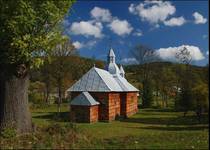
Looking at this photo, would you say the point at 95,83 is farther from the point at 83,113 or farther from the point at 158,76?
the point at 158,76

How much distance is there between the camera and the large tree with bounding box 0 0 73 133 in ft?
43.0

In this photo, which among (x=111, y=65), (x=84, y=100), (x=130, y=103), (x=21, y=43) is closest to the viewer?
(x=21, y=43)

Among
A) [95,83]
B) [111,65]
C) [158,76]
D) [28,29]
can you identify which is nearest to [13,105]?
[28,29]

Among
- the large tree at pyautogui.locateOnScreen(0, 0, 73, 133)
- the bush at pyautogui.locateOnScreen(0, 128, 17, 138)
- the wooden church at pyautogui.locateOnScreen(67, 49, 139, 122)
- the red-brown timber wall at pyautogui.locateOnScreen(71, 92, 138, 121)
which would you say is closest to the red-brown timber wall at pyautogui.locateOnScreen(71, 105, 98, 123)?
the wooden church at pyautogui.locateOnScreen(67, 49, 139, 122)

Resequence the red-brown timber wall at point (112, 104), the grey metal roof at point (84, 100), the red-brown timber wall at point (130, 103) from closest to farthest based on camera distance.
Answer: the grey metal roof at point (84, 100) → the red-brown timber wall at point (112, 104) → the red-brown timber wall at point (130, 103)

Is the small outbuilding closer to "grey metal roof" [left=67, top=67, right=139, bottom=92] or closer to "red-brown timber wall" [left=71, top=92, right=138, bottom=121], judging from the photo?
"red-brown timber wall" [left=71, top=92, right=138, bottom=121]

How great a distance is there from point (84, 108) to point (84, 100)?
30.9 inches

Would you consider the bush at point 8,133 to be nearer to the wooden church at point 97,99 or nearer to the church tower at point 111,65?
the wooden church at point 97,99

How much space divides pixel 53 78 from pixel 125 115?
20.7 metres

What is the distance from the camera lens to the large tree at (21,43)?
1310 cm

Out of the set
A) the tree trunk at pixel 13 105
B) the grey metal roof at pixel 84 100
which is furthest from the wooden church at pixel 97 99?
the tree trunk at pixel 13 105

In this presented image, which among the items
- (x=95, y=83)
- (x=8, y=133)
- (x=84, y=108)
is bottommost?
(x=84, y=108)

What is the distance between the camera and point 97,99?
38250 millimetres

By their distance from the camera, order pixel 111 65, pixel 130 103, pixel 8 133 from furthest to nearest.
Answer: pixel 111 65
pixel 130 103
pixel 8 133
